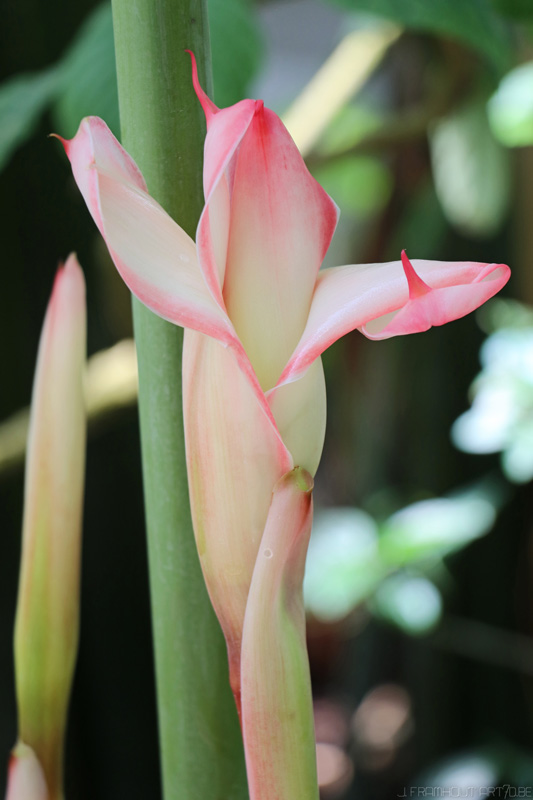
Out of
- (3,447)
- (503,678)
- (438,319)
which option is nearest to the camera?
(438,319)

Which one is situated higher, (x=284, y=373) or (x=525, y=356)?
(x=525, y=356)

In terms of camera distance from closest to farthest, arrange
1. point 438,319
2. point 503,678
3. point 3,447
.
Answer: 1. point 438,319
2. point 3,447
3. point 503,678

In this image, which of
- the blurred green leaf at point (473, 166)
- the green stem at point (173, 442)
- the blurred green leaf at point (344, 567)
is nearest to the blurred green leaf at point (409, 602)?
the blurred green leaf at point (344, 567)

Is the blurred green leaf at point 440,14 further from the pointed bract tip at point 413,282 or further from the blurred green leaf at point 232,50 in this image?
the pointed bract tip at point 413,282

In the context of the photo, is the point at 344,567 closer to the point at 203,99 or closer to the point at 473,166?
the point at 473,166

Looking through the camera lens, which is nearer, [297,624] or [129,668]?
[297,624]

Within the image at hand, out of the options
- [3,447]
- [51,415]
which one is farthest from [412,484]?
[51,415]

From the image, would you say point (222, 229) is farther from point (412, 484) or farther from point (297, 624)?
point (412, 484)

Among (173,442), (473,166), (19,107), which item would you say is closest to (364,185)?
(473,166)
